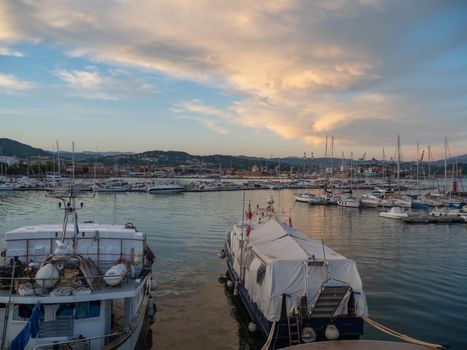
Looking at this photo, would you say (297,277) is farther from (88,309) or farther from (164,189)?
(164,189)

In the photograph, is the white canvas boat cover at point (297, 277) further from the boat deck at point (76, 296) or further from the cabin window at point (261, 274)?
the boat deck at point (76, 296)

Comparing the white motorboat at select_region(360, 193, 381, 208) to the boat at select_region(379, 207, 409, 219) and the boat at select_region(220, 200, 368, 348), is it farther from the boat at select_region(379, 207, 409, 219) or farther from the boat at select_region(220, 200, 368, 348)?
the boat at select_region(220, 200, 368, 348)

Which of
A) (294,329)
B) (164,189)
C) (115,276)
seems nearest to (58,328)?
(115,276)

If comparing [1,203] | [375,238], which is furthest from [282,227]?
[1,203]

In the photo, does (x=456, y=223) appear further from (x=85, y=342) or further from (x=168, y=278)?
(x=85, y=342)

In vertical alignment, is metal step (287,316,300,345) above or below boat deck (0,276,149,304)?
below

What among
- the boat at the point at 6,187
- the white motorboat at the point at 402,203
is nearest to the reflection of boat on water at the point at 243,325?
the white motorboat at the point at 402,203

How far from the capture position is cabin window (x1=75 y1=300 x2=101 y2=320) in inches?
479

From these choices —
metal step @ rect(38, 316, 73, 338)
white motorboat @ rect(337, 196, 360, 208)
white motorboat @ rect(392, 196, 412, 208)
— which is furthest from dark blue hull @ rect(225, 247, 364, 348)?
white motorboat @ rect(392, 196, 412, 208)

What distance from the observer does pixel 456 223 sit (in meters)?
55.3

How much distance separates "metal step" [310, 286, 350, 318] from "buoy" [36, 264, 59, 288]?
8.22 meters

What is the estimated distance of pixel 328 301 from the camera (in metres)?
14.0

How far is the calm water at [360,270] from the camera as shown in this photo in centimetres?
1788

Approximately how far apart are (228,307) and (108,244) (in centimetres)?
771
